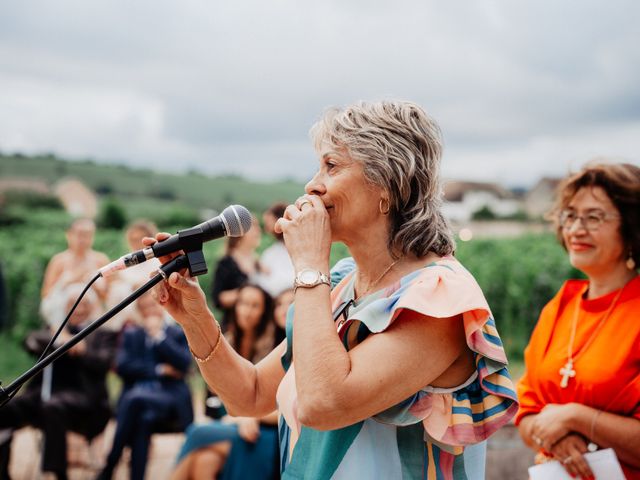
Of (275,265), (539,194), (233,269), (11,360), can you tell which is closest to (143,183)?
(11,360)

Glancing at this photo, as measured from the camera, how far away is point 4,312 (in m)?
6.40

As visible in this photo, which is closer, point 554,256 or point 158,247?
point 158,247

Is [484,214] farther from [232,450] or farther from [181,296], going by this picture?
[181,296]

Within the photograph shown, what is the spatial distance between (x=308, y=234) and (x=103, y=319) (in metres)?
0.61

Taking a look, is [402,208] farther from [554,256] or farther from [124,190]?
[124,190]

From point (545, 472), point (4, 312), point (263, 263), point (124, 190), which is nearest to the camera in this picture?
point (545, 472)

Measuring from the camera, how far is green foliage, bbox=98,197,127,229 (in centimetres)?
2008

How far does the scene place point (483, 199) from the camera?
134ft

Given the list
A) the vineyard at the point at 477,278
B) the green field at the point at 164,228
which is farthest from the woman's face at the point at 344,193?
the vineyard at the point at 477,278

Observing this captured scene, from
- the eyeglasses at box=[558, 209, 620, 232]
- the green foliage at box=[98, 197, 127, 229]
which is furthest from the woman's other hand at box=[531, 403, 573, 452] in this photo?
the green foliage at box=[98, 197, 127, 229]

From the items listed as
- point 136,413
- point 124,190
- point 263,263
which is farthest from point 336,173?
point 124,190

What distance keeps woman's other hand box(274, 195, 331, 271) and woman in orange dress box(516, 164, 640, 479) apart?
1.44m

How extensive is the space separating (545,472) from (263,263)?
14.1 ft

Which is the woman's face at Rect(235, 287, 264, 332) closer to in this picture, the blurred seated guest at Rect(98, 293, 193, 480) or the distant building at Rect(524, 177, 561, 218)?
the blurred seated guest at Rect(98, 293, 193, 480)
